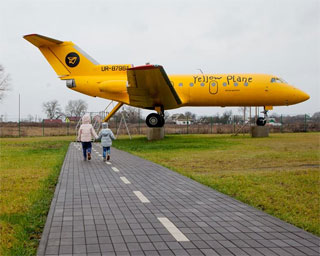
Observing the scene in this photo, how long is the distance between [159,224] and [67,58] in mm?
21318

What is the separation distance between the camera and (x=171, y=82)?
24078 mm

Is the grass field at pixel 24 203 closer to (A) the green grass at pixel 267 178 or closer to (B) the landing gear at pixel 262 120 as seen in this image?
(A) the green grass at pixel 267 178

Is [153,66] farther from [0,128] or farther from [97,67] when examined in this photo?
[0,128]

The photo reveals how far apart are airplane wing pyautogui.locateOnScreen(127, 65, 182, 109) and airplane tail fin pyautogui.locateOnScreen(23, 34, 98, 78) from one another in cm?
451

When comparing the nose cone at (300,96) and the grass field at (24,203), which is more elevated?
the nose cone at (300,96)

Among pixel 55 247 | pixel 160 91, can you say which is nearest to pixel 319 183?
pixel 55 247

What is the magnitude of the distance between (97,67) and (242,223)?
68.8ft

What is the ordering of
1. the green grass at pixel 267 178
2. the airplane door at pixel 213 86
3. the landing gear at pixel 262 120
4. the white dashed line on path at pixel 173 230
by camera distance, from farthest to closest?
the landing gear at pixel 262 120 < the airplane door at pixel 213 86 < the green grass at pixel 267 178 < the white dashed line on path at pixel 173 230

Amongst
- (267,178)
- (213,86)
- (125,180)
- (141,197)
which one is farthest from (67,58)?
(141,197)

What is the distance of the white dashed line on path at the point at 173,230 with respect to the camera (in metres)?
4.80

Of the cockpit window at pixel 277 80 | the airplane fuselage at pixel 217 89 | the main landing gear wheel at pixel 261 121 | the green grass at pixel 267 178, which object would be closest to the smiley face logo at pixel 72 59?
the airplane fuselage at pixel 217 89

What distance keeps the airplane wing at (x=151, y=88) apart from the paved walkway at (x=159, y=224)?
10677 millimetres

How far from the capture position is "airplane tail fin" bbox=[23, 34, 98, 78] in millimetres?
24578

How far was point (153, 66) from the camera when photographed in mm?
17812
